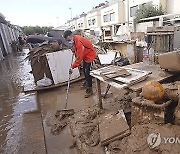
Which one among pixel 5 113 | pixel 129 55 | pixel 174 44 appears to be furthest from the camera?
pixel 129 55

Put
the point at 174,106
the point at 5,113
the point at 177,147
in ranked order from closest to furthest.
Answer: the point at 177,147 < the point at 174,106 < the point at 5,113

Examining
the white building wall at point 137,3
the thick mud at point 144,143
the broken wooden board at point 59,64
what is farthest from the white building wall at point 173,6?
the thick mud at point 144,143

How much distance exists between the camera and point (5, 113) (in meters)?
5.13

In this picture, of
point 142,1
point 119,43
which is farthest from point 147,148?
point 142,1

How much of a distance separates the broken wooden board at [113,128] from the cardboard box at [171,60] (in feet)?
4.12

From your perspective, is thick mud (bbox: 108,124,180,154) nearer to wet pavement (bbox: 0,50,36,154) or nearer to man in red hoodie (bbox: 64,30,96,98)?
wet pavement (bbox: 0,50,36,154)

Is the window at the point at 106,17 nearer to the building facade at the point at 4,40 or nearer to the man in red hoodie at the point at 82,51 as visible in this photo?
the building facade at the point at 4,40

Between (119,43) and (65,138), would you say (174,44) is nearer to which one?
(65,138)

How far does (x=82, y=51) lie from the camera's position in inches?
218

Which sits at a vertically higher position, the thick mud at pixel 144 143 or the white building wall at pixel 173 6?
the white building wall at pixel 173 6

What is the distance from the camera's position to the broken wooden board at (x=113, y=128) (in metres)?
3.15

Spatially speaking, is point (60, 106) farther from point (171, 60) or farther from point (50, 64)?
point (171, 60)

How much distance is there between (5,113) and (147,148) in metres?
3.84

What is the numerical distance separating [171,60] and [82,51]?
262cm
